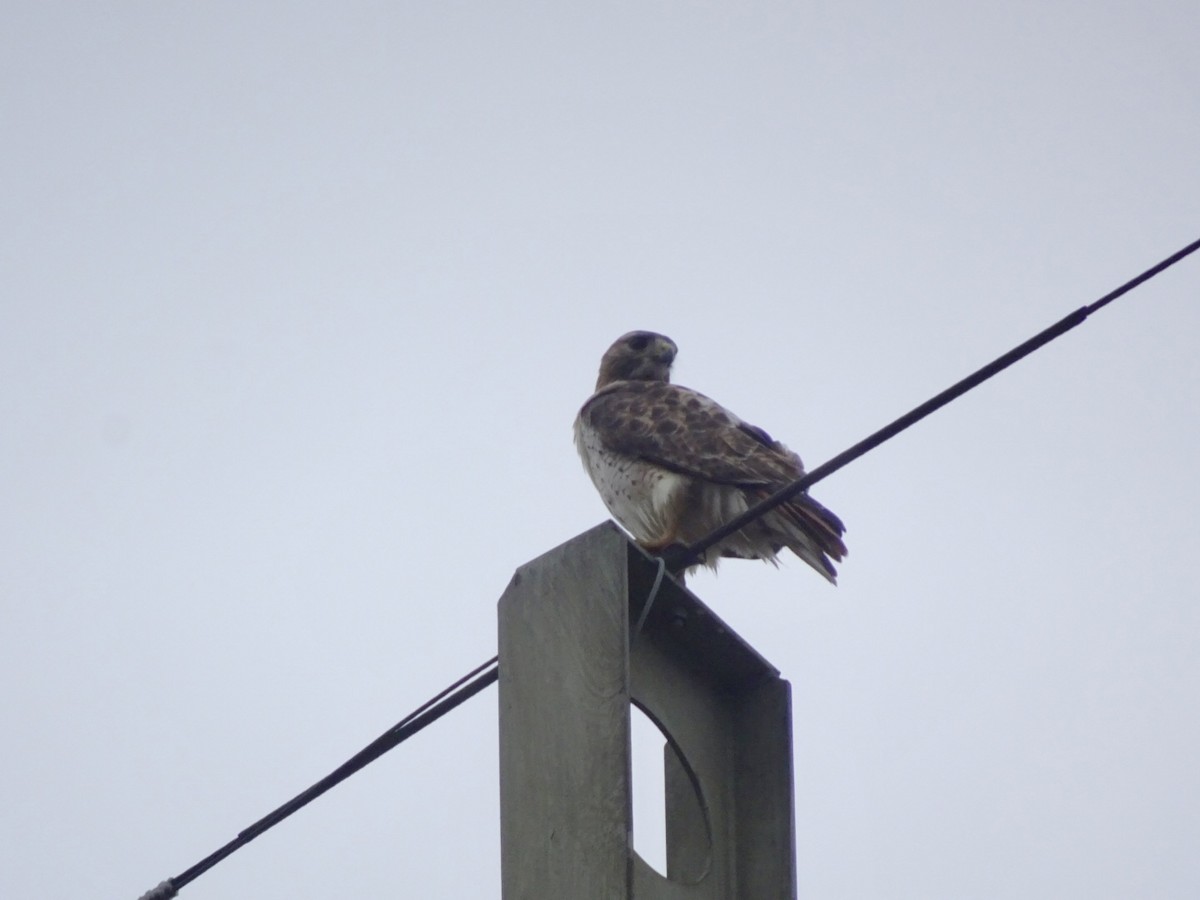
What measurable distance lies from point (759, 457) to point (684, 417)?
1.36 feet

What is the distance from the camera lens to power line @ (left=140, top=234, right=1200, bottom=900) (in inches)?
123

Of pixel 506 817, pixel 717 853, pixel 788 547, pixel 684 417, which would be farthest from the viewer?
pixel 684 417

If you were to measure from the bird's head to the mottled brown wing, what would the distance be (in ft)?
2.83

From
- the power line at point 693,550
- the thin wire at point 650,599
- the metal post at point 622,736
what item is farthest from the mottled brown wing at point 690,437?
the thin wire at point 650,599

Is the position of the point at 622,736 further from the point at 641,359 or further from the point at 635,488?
the point at 641,359

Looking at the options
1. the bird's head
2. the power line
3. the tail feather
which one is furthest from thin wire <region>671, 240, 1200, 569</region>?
the bird's head

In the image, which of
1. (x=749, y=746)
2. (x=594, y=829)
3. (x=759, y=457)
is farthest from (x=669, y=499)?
(x=594, y=829)

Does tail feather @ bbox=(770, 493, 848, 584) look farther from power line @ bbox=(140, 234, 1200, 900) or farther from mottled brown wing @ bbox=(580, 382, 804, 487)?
power line @ bbox=(140, 234, 1200, 900)

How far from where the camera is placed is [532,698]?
268cm

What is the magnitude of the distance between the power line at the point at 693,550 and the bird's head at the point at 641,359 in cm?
402

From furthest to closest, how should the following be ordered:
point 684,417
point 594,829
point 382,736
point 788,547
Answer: point 684,417 < point 788,547 < point 382,736 < point 594,829

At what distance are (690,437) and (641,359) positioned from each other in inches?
59.8

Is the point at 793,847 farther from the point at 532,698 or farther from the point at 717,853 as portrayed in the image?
the point at 532,698

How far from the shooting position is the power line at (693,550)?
10.2ft
